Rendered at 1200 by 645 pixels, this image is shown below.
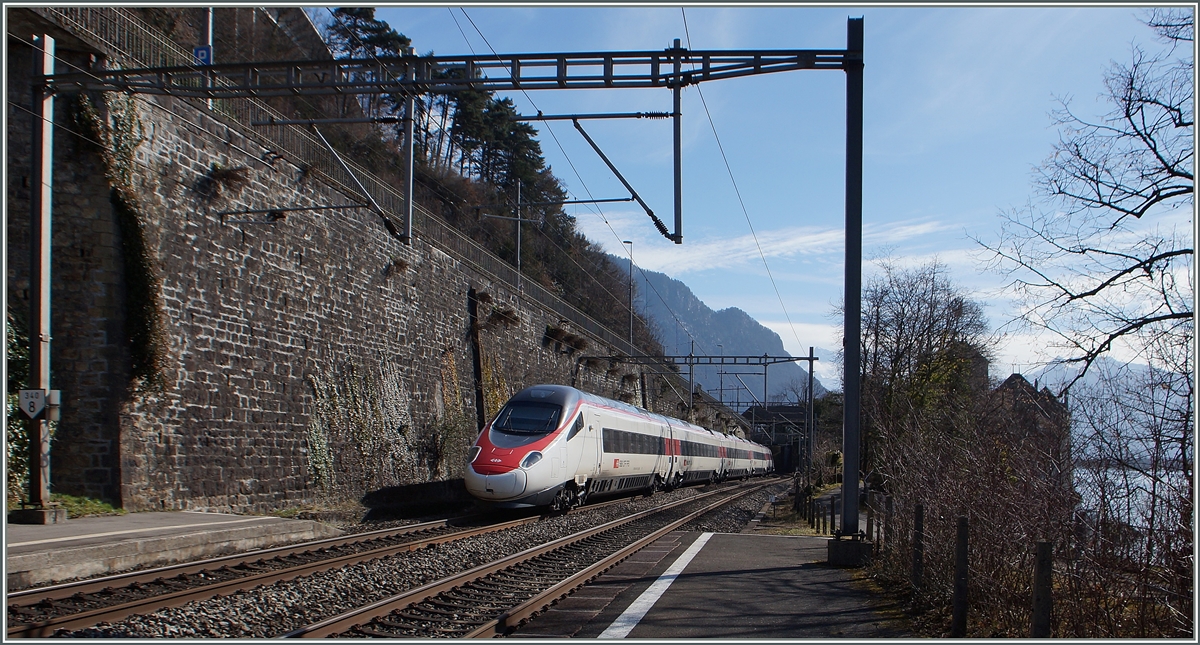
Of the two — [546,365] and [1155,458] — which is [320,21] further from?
[1155,458]

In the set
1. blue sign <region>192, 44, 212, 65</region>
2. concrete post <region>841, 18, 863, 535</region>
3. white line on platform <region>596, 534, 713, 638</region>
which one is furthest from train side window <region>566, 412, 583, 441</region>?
blue sign <region>192, 44, 212, 65</region>

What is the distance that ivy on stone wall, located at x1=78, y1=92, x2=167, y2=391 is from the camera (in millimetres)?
A: 14109

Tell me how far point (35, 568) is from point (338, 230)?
43.9 ft

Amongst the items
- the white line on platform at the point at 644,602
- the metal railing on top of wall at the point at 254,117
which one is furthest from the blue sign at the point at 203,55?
the white line on platform at the point at 644,602

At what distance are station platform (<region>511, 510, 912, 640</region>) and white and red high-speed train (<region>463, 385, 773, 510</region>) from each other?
6124 mm

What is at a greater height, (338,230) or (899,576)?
(338,230)

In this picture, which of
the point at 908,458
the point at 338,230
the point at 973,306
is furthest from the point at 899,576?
the point at 973,306

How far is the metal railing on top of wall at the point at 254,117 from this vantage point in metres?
14.0

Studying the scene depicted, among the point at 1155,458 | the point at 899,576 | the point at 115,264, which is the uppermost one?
the point at 115,264

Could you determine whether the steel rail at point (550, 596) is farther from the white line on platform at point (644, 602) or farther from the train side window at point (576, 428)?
the train side window at point (576, 428)

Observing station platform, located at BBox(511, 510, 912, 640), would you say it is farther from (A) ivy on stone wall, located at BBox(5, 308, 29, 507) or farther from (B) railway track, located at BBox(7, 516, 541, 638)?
(A) ivy on stone wall, located at BBox(5, 308, 29, 507)

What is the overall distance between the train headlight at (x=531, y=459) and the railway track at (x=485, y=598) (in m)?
4.28

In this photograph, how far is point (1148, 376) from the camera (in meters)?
5.89

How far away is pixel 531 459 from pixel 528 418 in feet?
5.46
